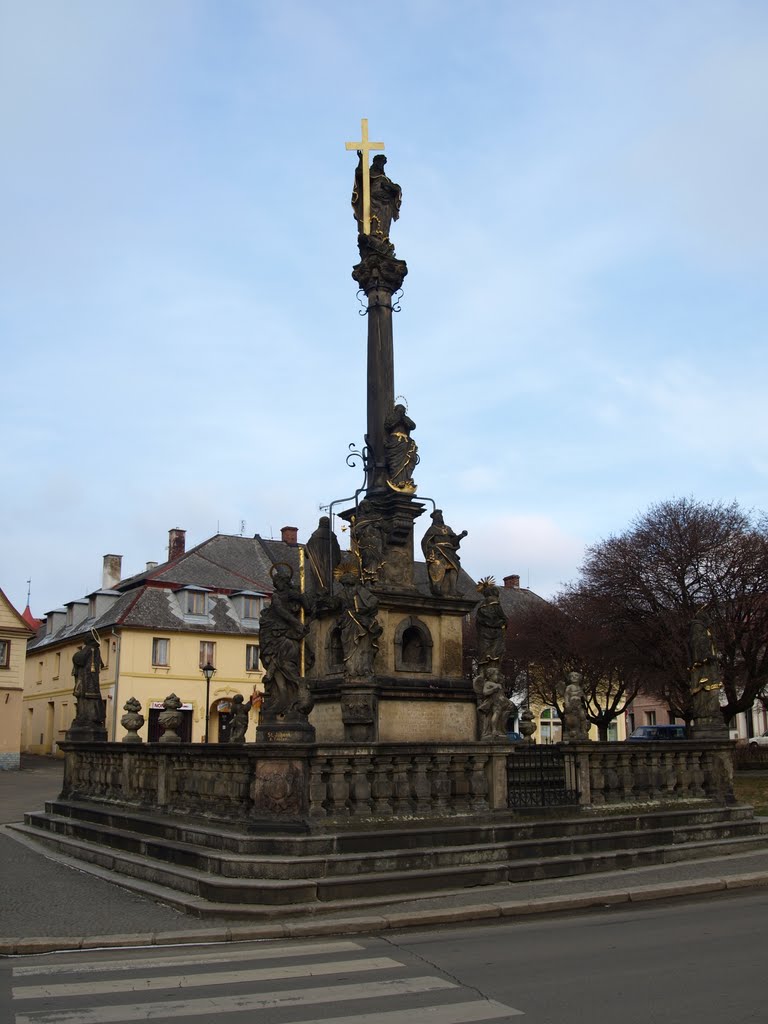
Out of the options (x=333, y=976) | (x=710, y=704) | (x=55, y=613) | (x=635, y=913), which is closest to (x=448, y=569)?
(x=710, y=704)

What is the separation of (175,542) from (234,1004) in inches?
2163

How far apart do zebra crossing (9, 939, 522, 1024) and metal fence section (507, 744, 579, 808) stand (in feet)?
16.0

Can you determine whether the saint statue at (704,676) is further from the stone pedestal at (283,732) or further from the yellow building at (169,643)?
the yellow building at (169,643)

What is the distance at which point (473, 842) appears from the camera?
39.9 ft

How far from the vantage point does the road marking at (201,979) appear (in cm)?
746

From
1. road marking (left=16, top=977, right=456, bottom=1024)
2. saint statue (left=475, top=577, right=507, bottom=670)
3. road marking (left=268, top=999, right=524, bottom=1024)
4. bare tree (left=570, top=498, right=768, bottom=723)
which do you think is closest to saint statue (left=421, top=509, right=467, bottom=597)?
saint statue (left=475, top=577, right=507, bottom=670)

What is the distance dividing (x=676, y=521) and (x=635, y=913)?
28.1 m

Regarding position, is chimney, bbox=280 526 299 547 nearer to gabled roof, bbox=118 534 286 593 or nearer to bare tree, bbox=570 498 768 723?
gabled roof, bbox=118 534 286 593

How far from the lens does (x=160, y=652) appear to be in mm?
48594

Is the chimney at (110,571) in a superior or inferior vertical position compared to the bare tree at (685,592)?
superior

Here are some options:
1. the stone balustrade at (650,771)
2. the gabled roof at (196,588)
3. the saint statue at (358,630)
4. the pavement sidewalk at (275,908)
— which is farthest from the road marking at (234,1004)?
the gabled roof at (196,588)

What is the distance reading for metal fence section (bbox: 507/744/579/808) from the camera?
534 inches

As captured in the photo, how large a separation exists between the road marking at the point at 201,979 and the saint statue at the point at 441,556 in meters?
8.15

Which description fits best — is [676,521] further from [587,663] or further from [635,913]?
[635,913]
